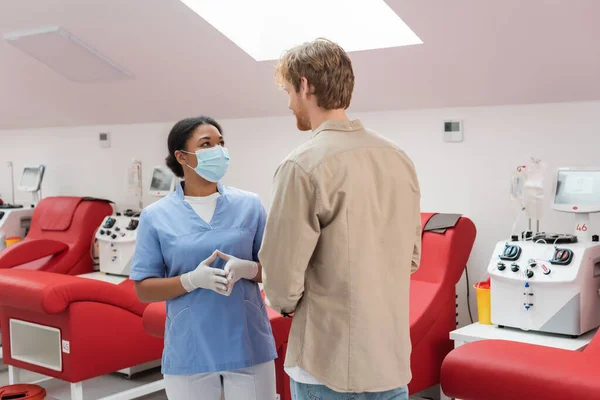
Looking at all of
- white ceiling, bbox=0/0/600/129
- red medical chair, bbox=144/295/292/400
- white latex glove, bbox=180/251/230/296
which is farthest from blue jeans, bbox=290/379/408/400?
white ceiling, bbox=0/0/600/129

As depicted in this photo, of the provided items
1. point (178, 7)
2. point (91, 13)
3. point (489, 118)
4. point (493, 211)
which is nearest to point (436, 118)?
point (489, 118)

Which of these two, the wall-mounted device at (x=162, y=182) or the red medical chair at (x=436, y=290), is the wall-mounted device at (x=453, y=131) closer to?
the red medical chair at (x=436, y=290)

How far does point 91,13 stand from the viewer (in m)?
3.98

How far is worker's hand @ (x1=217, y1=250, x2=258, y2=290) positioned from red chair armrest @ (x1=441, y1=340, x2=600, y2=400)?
2.64 ft

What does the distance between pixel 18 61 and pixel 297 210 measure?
399cm

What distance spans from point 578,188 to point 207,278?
6.22ft

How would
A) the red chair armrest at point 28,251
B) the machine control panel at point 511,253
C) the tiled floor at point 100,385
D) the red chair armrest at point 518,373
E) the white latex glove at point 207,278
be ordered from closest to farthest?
the white latex glove at point 207,278
the red chair armrest at point 518,373
the machine control panel at point 511,253
the tiled floor at point 100,385
the red chair armrest at point 28,251

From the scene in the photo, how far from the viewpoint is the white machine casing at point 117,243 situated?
4.57 meters

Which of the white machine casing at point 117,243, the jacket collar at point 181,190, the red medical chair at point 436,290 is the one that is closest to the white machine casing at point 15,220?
the white machine casing at point 117,243

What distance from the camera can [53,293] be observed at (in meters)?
3.32

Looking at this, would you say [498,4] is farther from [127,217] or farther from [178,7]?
[127,217]

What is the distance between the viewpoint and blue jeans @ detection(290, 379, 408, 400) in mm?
1485

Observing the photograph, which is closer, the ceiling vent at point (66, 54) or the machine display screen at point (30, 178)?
the ceiling vent at point (66, 54)

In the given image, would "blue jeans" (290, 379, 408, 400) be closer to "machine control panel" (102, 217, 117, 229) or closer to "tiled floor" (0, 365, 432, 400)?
"tiled floor" (0, 365, 432, 400)
